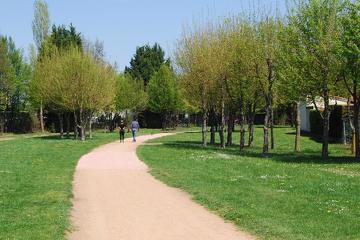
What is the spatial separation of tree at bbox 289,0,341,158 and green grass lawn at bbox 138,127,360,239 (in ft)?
12.2

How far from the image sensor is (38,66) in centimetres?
4853

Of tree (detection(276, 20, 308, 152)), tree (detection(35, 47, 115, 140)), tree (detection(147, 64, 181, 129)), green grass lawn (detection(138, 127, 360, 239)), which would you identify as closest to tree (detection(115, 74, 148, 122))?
tree (detection(147, 64, 181, 129))

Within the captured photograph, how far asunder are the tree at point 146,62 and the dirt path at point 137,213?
68.5m

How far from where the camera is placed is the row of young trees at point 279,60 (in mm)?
23594

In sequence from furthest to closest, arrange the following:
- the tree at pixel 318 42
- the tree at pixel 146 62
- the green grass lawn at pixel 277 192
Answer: the tree at pixel 146 62, the tree at pixel 318 42, the green grass lawn at pixel 277 192

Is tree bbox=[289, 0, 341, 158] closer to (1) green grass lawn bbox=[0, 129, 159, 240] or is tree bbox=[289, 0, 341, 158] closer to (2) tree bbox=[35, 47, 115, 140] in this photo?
(1) green grass lawn bbox=[0, 129, 159, 240]

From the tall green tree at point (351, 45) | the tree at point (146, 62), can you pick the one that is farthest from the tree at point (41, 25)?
the tall green tree at point (351, 45)

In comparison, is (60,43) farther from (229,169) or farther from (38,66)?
(229,169)

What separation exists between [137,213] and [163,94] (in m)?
60.0

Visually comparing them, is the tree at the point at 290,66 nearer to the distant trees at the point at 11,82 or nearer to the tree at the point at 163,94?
the distant trees at the point at 11,82

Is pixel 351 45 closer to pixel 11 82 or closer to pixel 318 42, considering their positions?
pixel 318 42

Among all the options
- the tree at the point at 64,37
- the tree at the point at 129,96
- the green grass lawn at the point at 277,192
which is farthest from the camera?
the tree at the point at 129,96

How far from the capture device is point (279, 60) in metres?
26.1

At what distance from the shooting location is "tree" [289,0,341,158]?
23656mm
